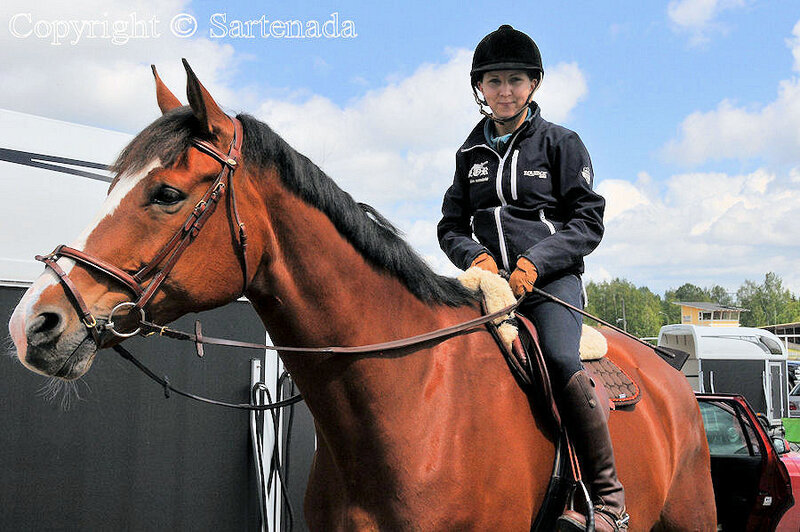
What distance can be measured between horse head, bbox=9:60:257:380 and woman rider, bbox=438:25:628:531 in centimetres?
157

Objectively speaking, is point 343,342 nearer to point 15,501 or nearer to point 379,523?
point 379,523

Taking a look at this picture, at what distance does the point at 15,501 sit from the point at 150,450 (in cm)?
89

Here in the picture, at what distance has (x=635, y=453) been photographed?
3.92m

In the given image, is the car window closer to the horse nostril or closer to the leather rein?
the leather rein

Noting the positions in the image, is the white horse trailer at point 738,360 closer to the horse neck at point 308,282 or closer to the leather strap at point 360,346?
the leather strap at point 360,346

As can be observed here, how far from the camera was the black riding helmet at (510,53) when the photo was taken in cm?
402

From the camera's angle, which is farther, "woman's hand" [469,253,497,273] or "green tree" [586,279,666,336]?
"green tree" [586,279,666,336]

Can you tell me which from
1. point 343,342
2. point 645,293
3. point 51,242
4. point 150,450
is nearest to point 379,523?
point 343,342

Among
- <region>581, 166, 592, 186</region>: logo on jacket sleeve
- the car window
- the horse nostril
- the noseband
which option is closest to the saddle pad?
<region>581, 166, 592, 186</region>: logo on jacket sleeve

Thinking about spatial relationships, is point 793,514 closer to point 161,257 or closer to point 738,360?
point 161,257

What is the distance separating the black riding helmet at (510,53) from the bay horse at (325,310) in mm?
1404

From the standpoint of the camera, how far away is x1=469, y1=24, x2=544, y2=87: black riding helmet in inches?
158

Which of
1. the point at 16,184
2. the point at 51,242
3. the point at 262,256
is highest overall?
the point at 16,184

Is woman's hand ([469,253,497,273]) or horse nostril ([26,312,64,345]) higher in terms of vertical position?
woman's hand ([469,253,497,273])
